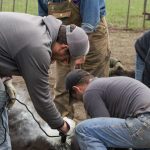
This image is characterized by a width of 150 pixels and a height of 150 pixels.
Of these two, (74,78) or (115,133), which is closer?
(115,133)

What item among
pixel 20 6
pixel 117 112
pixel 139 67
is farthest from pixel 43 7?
pixel 20 6

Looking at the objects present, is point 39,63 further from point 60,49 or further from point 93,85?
point 93,85

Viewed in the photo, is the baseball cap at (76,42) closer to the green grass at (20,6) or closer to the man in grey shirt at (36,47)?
the man in grey shirt at (36,47)

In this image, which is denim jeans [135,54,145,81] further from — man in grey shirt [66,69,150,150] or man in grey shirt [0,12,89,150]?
man in grey shirt [0,12,89,150]

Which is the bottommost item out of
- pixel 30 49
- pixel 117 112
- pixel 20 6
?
pixel 20 6

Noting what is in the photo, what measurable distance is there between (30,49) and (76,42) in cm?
41

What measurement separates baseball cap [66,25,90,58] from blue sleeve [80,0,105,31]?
1.57 meters

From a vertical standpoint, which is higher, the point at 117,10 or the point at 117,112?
the point at 117,112

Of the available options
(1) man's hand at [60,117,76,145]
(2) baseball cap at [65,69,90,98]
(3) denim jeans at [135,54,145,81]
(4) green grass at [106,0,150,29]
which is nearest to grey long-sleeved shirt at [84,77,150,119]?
(2) baseball cap at [65,69,90,98]

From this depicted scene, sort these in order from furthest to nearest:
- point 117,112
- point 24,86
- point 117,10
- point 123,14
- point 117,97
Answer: point 117,10 → point 123,14 → point 24,86 → point 117,112 → point 117,97

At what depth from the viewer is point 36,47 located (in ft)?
13.4

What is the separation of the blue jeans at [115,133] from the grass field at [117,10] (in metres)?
9.16

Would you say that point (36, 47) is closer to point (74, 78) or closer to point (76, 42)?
point (76, 42)

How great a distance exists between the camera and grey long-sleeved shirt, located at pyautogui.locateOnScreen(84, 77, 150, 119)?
15.0 ft
